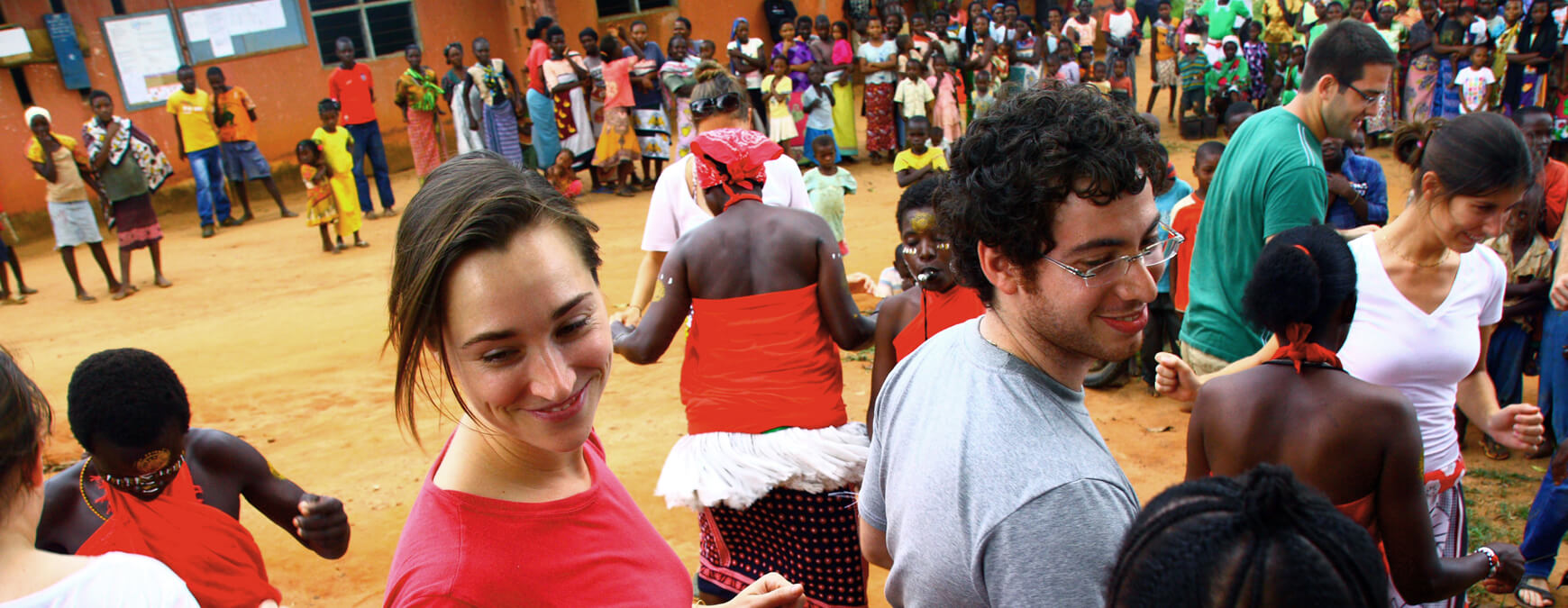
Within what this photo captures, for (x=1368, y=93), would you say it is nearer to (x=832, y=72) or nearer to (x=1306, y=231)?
(x=1306, y=231)

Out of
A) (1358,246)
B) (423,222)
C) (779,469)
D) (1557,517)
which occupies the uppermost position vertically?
(423,222)

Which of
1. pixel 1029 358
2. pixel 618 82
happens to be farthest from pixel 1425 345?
pixel 618 82

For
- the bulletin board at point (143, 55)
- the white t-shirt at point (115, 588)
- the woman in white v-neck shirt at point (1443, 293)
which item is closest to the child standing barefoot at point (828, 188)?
the woman in white v-neck shirt at point (1443, 293)

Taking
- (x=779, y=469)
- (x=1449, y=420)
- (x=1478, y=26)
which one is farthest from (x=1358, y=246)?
(x=1478, y=26)

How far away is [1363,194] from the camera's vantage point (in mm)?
5949

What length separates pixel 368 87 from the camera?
40.7ft

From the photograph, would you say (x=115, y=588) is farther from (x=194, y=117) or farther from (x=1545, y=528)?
(x=194, y=117)

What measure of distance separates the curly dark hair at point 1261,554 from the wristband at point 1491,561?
1.83 meters

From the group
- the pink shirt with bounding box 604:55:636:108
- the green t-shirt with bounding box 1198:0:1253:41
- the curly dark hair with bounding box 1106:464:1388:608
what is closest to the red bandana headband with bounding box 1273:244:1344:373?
the curly dark hair with bounding box 1106:464:1388:608

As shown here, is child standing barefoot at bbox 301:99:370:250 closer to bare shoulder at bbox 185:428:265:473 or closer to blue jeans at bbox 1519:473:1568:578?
bare shoulder at bbox 185:428:265:473

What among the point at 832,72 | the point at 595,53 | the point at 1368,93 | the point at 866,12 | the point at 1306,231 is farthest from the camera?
the point at 866,12

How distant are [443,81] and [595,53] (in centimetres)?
206

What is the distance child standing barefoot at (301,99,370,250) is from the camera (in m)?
10.7

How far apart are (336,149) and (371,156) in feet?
5.50
